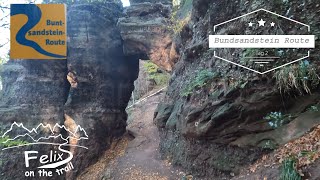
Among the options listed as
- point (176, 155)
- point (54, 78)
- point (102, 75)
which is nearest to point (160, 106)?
point (176, 155)

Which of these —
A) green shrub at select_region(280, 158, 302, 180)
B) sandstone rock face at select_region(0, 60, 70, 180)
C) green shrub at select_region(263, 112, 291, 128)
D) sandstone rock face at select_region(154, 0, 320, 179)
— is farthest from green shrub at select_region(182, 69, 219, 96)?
sandstone rock face at select_region(0, 60, 70, 180)

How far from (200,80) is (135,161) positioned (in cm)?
516

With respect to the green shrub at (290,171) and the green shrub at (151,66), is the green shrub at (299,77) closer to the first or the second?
the green shrub at (290,171)

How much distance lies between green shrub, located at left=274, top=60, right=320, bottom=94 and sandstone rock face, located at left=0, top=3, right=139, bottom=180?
30.3 ft

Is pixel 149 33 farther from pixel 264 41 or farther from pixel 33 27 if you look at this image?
pixel 264 41

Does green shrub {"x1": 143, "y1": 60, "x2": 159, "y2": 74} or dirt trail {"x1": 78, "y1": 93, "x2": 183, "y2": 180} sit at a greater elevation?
green shrub {"x1": 143, "y1": 60, "x2": 159, "y2": 74}

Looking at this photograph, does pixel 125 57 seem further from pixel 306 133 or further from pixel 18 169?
pixel 306 133

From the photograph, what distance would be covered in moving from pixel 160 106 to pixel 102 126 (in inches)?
138

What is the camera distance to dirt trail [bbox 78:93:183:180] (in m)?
9.27

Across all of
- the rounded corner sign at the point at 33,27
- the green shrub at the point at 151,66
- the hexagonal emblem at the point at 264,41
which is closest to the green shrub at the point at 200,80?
the hexagonal emblem at the point at 264,41

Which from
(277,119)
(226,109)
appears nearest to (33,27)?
(226,109)

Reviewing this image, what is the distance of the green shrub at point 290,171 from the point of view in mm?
4195

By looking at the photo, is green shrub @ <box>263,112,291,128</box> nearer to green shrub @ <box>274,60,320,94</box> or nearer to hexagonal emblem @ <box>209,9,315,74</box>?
green shrub @ <box>274,60,320,94</box>

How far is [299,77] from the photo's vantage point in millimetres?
5254
